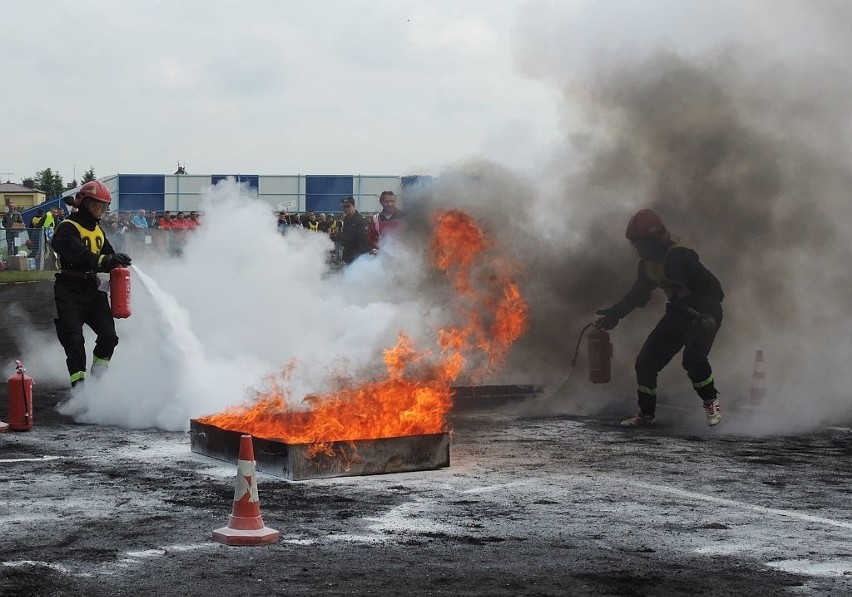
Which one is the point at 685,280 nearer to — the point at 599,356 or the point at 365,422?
the point at 599,356

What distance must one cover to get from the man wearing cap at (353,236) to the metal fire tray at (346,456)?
7.89 metres

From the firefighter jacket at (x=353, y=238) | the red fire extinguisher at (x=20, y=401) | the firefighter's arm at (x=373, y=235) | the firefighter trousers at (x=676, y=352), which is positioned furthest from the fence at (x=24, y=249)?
the firefighter trousers at (x=676, y=352)

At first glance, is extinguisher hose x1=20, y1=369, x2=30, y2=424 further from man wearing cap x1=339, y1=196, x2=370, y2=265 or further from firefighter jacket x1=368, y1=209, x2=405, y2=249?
man wearing cap x1=339, y1=196, x2=370, y2=265

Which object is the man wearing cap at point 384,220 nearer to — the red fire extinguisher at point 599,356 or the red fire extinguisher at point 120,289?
the red fire extinguisher at point 599,356

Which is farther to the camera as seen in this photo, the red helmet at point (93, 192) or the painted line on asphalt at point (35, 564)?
the red helmet at point (93, 192)

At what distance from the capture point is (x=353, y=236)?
16125 mm

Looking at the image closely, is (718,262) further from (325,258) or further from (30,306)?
(30,306)

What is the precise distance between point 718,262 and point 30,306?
13296mm

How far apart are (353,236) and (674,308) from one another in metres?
6.50

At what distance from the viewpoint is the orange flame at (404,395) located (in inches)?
320

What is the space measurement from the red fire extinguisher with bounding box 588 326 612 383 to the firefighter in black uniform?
460cm

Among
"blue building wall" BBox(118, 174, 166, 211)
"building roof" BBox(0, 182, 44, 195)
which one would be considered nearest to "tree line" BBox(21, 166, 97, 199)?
"building roof" BBox(0, 182, 44, 195)

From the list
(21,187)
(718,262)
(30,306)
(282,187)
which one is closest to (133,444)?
(718,262)

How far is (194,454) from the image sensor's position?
8.52 meters
